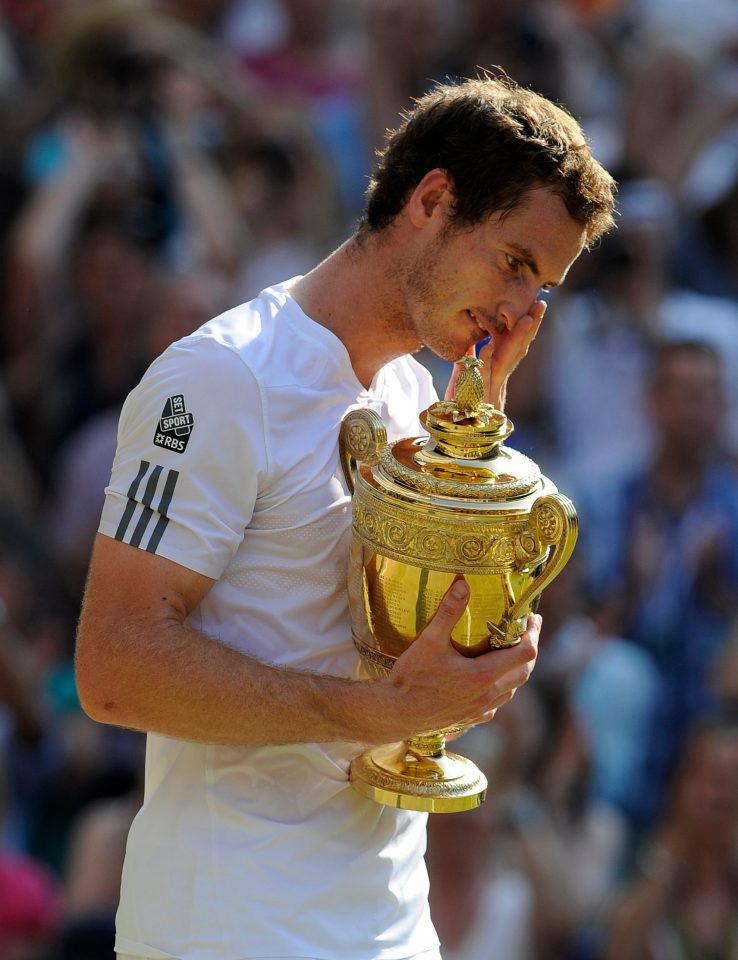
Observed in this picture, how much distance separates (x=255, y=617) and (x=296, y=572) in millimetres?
109

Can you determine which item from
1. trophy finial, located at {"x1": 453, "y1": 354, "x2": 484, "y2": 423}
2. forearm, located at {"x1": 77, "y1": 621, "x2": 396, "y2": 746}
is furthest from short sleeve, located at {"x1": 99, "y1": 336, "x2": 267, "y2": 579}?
trophy finial, located at {"x1": 453, "y1": 354, "x2": 484, "y2": 423}

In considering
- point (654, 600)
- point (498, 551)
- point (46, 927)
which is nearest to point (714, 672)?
point (654, 600)

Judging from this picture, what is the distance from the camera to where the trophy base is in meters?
2.91

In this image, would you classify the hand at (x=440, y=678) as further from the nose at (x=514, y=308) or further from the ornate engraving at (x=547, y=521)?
the nose at (x=514, y=308)

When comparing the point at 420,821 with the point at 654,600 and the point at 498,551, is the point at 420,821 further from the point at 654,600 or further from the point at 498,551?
the point at 654,600

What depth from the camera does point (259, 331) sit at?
9.46 feet

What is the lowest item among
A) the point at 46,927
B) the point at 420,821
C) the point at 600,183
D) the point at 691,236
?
the point at 46,927

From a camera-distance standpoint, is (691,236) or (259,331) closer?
(259,331)

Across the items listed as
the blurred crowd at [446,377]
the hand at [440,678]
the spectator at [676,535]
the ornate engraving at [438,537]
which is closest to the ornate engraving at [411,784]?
the hand at [440,678]

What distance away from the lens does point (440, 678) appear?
8.96 feet

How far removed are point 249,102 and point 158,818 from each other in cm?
478

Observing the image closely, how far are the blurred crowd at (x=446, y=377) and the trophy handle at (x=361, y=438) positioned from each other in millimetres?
2393

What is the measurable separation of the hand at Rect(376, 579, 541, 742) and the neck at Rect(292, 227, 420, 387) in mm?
510

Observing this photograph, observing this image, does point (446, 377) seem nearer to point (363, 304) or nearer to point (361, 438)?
point (363, 304)
